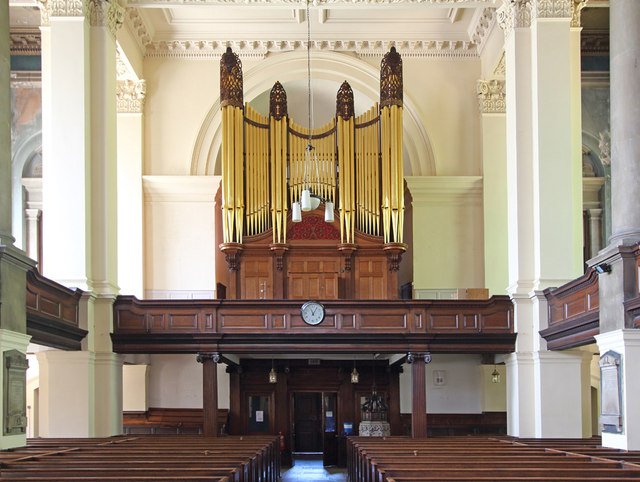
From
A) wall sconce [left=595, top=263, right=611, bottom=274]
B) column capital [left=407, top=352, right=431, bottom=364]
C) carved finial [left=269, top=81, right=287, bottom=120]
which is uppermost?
carved finial [left=269, top=81, right=287, bottom=120]

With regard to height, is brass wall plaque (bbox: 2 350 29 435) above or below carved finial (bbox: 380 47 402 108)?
below

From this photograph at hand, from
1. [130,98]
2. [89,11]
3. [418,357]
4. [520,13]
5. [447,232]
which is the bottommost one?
[418,357]

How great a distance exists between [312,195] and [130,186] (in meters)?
4.32

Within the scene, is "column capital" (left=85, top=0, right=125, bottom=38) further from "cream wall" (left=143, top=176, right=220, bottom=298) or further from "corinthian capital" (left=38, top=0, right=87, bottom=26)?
"cream wall" (left=143, top=176, right=220, bottom=298)

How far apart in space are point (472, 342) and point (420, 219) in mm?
5153

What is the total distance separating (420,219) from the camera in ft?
64.7

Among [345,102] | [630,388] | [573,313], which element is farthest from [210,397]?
[630,388]

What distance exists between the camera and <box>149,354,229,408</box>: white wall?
18719mm

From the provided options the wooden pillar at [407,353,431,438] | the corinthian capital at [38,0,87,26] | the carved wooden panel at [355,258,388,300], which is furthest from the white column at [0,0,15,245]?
the carved wooden panel at [355,258,388,300]

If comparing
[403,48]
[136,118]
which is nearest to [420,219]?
[403,48]

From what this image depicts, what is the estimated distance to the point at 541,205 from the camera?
1413 cm

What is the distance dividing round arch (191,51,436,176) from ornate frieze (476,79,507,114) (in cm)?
145

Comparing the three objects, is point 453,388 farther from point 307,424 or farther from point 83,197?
point 83,197

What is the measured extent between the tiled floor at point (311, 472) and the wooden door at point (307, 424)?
1.43m
